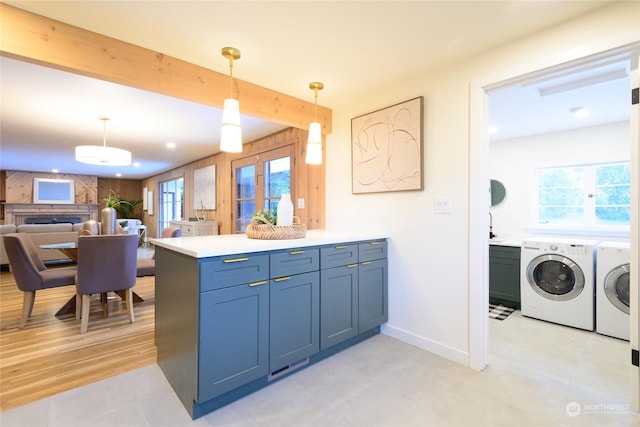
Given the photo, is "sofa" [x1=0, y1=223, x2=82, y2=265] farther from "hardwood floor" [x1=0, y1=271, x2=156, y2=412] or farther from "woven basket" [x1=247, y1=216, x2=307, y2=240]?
"woven basket" [x1=247, y1=216, x2=307, y2=240]

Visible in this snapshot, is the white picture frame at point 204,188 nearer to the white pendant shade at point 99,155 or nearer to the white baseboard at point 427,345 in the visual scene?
the white pendant shade at point 99,155

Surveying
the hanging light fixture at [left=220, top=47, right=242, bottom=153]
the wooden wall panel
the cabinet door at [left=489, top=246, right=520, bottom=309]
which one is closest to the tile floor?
the cabinet door at [left=489, top=246, right=520, bottom=309]

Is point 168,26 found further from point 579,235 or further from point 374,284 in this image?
point 579,235

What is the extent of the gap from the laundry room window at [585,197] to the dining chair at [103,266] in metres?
4.83

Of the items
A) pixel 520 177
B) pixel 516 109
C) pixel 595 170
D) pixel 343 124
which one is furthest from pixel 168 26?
pixel 595 170

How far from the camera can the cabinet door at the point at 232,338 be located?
5.06 feet

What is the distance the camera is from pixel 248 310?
1703mm

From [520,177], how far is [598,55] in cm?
262

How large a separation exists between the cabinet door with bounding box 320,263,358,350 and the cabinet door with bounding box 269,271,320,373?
6 centimetres

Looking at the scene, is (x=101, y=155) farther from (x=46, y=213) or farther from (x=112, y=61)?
(x=46, y=213)

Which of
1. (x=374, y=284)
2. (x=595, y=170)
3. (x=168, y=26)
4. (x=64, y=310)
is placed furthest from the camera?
(x=595, y=170)

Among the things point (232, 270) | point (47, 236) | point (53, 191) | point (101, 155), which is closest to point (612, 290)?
point (232, 270)

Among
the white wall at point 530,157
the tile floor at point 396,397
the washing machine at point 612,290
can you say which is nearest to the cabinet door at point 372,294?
the tile floor at point 396,397

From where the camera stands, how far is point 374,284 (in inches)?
98.8
